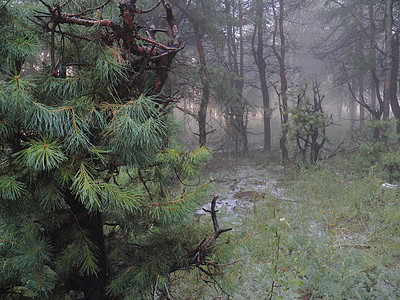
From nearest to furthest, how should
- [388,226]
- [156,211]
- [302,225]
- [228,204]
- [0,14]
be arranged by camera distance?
[0,14] → [156,211] → [388,226] → [302,225] → [228,204]

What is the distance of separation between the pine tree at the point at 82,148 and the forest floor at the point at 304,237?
51 centimetres

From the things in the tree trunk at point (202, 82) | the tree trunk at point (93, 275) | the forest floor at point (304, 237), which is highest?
the tree trunk at point (202, 82)

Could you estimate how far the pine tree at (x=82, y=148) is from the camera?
146 cm

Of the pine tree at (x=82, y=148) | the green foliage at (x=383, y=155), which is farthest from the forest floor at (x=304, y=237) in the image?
the green foliage at (x=383, y=155)

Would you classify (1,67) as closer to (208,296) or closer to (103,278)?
(103,278)

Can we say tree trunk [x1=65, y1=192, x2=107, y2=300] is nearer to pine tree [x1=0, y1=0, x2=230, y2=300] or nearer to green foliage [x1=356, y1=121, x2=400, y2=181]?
pine tree [x1=0, y1=0, x2=230, y2=300]

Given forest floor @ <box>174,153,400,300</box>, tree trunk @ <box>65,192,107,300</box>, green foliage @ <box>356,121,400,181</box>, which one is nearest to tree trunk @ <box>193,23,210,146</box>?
forest floor @ <box>174,153,400,300</box>

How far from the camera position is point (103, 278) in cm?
204

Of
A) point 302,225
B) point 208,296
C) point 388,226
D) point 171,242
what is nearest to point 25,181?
point 171,242

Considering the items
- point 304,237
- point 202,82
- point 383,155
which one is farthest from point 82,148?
point 202,82

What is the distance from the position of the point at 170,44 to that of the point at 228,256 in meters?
1.54

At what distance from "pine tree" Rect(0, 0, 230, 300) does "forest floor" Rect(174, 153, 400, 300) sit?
1.67ft

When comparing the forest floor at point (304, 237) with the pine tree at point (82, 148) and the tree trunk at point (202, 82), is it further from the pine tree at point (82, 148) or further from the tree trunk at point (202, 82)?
the tree trunk at point (202, 82)

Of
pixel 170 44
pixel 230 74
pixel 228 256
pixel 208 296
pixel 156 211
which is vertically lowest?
pixel 208 296
